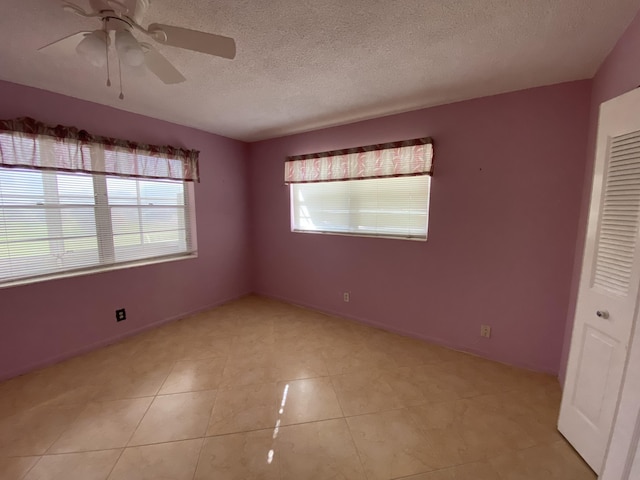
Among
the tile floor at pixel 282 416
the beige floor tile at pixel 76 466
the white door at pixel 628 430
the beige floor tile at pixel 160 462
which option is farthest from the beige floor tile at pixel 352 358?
the beige floor tile at pixel 76 466

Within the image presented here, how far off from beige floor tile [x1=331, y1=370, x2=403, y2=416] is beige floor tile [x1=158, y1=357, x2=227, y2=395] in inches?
38.1

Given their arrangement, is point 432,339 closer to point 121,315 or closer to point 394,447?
point 394,447

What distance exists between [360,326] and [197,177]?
8.71ft

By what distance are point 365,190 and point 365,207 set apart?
191mm

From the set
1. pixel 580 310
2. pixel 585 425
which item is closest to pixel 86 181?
pixel 580 310

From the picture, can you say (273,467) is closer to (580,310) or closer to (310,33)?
(580,310)

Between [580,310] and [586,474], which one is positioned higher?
[580,310]

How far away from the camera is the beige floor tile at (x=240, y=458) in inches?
52.1

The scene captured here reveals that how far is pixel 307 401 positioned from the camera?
183 cm

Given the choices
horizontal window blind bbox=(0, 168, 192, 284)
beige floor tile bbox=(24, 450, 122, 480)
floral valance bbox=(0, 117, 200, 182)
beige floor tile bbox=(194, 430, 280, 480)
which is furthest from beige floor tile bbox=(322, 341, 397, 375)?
floral valance bbox=(0, 117, 200, 182)

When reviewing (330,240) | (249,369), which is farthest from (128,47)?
(330,240)

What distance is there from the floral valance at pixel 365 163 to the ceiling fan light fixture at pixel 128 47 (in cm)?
209

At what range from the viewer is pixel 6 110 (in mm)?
1966

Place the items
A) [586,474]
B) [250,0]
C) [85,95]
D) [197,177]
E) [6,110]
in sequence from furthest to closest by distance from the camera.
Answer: [197,177]
[85,95]
[6,110]
[586,474]
[250,0]
